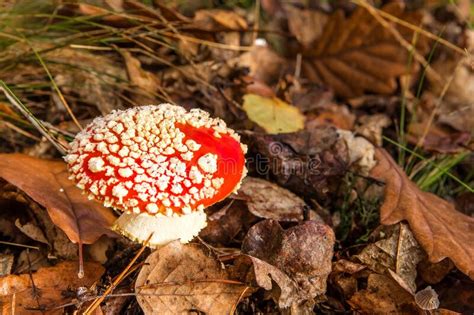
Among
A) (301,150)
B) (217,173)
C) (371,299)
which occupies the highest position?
(217,173)

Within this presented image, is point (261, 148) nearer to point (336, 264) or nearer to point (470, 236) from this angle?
point (336, 264)

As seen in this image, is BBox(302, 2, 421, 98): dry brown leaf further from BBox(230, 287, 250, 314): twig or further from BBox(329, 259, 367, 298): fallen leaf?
BBox(230, 287, 250, 314): twig

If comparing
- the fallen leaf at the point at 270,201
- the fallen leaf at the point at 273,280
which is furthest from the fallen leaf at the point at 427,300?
the fallen leaf at the point at 270,201

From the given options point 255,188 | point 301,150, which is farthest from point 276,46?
point 255,188

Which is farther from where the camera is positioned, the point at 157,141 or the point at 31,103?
the point at 31,103

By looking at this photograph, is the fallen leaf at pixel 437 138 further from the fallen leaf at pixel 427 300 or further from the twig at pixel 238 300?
the twig at pixel 238 300

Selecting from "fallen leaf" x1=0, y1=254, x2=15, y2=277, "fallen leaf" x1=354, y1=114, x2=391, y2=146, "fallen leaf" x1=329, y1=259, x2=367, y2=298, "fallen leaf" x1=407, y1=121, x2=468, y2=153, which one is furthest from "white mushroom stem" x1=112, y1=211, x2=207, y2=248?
"fallen leaf" x1=407, y1=121, x2=468, y2=153
